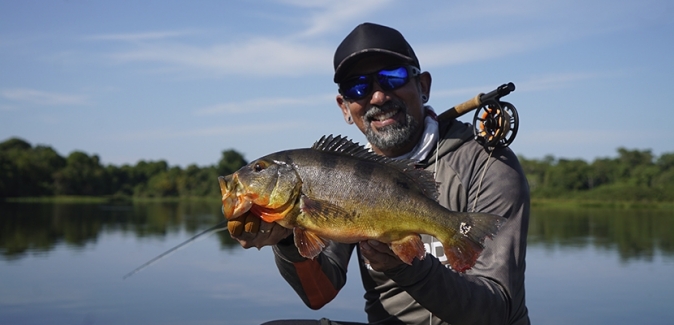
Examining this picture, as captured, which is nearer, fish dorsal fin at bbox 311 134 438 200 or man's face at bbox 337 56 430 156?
fish dorsal fin at bbox 311 134 438 200

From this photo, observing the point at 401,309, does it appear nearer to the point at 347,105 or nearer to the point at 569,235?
the point at 347,105

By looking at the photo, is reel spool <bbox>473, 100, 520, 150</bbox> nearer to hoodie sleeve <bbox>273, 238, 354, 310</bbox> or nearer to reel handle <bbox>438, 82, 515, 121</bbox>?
reel handle <bbox>438, 82, 515, 121</bbox>

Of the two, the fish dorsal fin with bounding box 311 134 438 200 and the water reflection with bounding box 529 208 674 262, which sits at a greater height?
the fish dorsal fin with bounding box 311 134 438 200

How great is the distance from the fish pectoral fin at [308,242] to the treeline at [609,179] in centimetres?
7098

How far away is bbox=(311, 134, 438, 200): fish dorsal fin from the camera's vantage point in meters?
3.71

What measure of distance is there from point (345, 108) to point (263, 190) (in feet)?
7.03

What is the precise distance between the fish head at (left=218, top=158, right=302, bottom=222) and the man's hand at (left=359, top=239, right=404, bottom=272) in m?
0.46

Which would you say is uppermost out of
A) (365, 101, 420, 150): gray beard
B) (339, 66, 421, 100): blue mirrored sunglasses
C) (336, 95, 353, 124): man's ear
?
(339, 66, 421, 100): blue mirrored sunglasses

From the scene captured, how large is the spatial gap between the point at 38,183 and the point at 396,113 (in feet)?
301

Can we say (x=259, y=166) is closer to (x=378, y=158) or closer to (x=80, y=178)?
(x=378, y=158)

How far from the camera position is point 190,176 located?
9838 cm

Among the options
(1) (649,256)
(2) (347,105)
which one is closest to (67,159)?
(1) (649,256)

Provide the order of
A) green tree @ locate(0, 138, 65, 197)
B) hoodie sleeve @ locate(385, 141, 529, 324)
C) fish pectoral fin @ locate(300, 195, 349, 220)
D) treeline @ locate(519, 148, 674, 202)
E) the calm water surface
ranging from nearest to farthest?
1. fish pectoral fin @ locate(300, 195, 349, 220)
2. hoodie sleeve @ locate(385, 141, 529, 324)
3. the calm water surface
4. treeline @ locate(519, 148, 674, 202)
5. green tree @ locate(0, 138, 65, 197)

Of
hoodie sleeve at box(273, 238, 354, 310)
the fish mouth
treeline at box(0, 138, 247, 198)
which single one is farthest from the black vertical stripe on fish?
treeline at box(0, 138, 247, 198)
